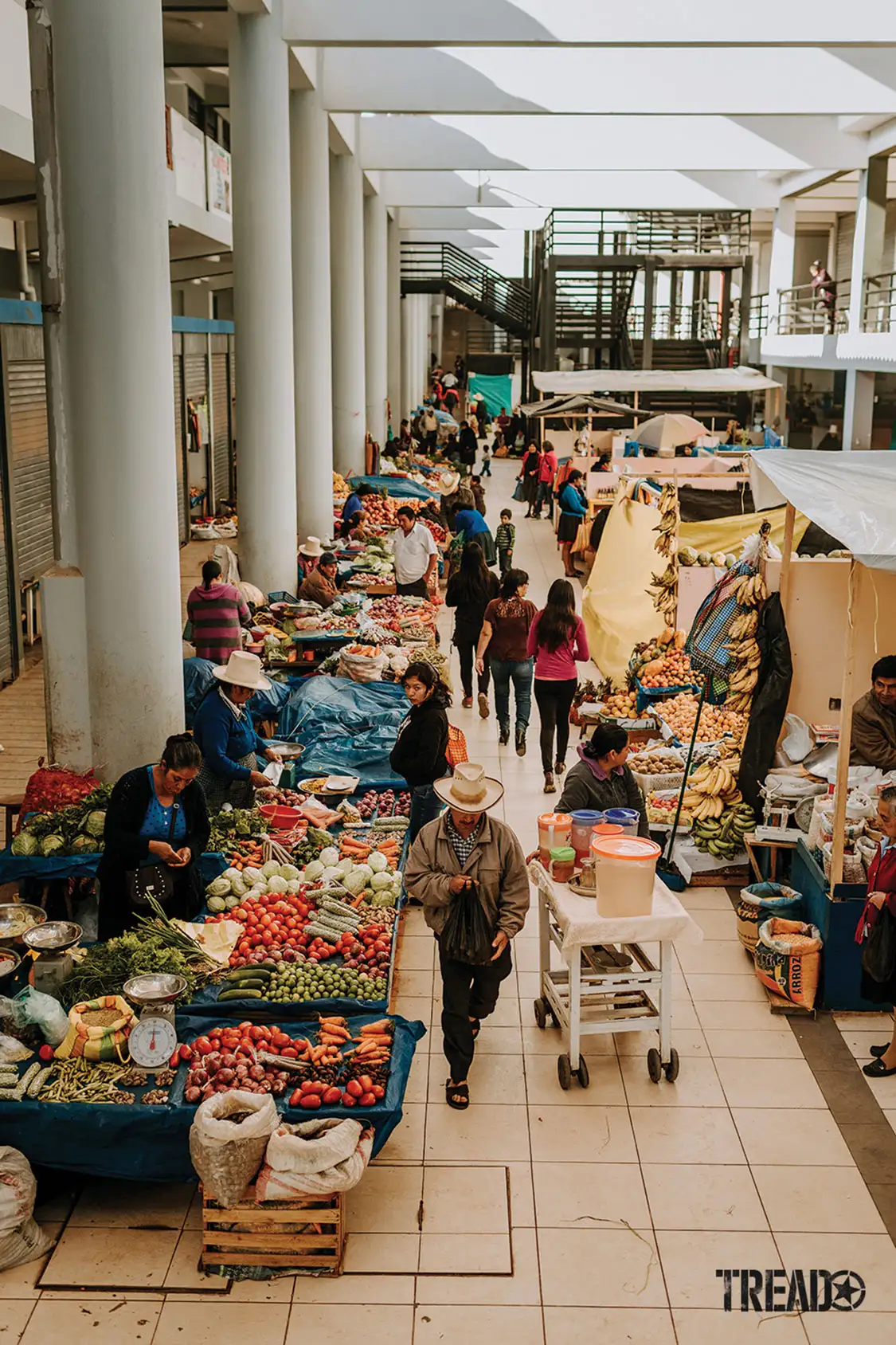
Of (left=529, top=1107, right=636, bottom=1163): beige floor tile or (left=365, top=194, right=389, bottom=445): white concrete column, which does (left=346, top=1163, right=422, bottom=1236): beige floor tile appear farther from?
(left=365, top=194, right=389, bottom=445): white concrete column

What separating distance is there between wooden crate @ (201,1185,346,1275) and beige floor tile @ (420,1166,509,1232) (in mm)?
464

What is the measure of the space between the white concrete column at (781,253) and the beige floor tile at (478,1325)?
29.6 m

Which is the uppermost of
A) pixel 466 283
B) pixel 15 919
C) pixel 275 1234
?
pixel 466 283

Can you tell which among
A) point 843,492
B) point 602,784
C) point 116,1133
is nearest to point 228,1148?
point 116,1133

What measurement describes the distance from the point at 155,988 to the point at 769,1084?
2.97 meters

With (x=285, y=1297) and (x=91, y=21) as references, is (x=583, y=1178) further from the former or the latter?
(x=91, y=21)

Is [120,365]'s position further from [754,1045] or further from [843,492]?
[754,1045]

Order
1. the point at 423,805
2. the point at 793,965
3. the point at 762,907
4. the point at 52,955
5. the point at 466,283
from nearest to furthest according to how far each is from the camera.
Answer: the point at 52,955
the point at 793,965
the point at 762,907
the point at 423,805
the point at 466,283

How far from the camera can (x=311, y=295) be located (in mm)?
17547

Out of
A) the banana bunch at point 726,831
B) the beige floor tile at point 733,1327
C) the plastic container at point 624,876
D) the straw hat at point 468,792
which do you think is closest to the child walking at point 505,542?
the banana bunch at point 726,831

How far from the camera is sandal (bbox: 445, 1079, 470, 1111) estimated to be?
6.36 metres

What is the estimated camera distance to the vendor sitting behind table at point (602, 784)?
7227 mm

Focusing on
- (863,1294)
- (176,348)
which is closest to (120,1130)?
(863,1294)

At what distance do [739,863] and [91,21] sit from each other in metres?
6.58
